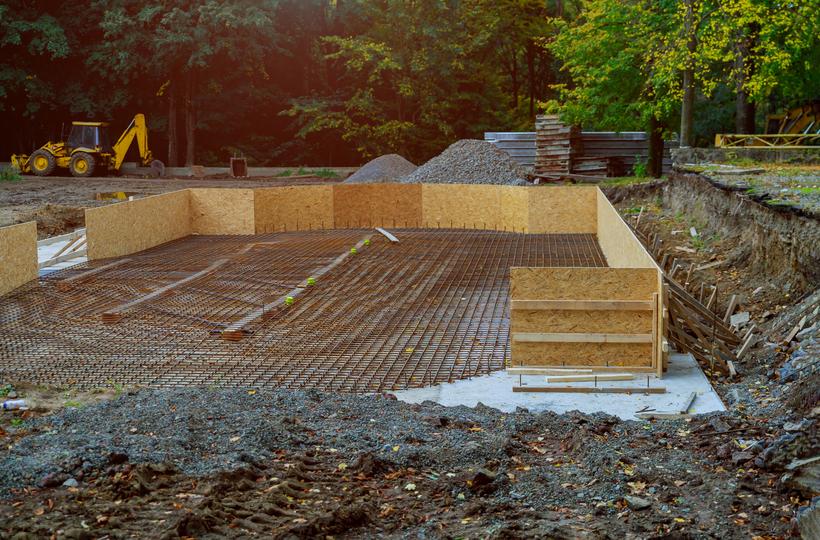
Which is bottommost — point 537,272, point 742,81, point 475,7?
point 537,272

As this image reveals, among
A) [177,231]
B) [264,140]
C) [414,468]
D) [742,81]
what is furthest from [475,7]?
[414,468]

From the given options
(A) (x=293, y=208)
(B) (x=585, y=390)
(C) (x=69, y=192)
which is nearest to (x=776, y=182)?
(B) (x=585, y=390)

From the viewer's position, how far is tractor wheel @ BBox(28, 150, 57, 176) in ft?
105

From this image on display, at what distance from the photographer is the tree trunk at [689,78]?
21062 mm

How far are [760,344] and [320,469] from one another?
5.50 m

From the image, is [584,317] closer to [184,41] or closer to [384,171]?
[384,171]

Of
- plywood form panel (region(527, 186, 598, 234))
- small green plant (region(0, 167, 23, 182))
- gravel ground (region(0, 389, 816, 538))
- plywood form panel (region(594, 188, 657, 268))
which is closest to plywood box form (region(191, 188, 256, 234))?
plywood form panel (region(527, 186, 598, 234))

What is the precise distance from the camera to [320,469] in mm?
6359

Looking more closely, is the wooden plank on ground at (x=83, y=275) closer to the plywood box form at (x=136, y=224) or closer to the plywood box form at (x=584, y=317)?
the plywood box form at (x=136, y=224)

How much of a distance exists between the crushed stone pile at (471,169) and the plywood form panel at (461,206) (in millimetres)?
3388

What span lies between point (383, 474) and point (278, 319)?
19.5ft

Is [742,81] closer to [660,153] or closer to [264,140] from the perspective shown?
[660,153]

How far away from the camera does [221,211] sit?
68.4 ft

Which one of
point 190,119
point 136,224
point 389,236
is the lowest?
point 389,236
